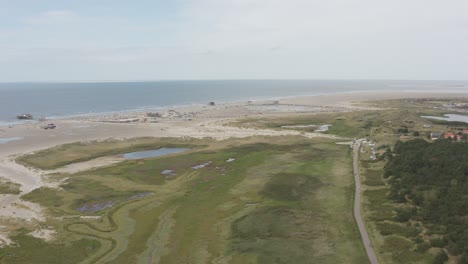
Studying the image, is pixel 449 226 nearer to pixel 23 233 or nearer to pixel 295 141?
pixel 23 233

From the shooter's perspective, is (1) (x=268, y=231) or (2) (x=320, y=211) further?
(2) (x=320, y=211)

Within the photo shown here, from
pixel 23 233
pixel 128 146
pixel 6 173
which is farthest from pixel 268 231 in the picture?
pixel 128 146

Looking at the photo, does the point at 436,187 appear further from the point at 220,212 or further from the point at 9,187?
the point at 9,187

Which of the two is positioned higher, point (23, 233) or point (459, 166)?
point (459, 166)

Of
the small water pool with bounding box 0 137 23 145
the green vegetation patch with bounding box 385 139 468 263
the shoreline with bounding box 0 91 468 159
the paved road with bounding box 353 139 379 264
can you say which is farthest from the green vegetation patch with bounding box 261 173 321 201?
the small water pool with bounding box 0 137 23 145

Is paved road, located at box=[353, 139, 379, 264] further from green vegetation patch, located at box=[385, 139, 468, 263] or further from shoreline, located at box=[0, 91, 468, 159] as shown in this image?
shoreline, located at box=[0, 91, 468, 159]

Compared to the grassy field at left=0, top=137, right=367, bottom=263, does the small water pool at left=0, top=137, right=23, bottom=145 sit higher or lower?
higher

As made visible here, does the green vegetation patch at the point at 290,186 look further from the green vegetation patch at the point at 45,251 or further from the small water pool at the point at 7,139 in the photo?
the small water pool at the point at 7,139

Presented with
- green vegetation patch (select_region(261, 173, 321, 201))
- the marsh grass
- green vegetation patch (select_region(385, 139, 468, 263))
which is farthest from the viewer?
the marsh grass

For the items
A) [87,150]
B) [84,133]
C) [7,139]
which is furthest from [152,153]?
[7,139]
